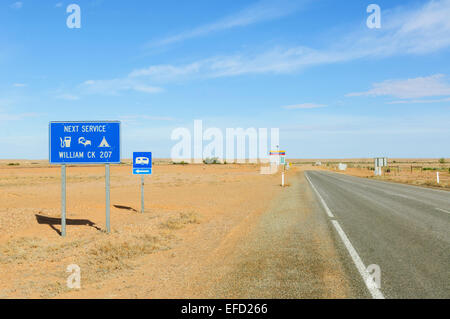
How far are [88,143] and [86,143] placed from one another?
57 millimetres

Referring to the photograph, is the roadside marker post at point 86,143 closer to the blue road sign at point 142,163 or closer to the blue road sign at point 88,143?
the blue road sign at point 88,143

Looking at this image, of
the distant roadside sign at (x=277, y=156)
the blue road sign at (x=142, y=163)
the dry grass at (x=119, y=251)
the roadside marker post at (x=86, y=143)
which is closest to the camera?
the dry grass at (x=119, y=251)

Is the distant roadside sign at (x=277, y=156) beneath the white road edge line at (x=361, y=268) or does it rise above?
above

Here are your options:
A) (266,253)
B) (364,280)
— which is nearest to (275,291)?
(364,280)

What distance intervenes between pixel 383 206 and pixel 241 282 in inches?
482

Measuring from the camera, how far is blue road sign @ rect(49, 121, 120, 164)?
1020cm

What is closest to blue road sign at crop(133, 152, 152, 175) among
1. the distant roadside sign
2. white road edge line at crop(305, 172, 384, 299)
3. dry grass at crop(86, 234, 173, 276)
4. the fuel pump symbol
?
the fuel pump symbol

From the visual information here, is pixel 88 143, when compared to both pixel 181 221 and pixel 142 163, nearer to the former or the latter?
pixel 181 221

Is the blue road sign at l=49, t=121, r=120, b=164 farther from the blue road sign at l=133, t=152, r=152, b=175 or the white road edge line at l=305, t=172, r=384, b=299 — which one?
the white road edge line at l=305, t=172, r=384, b=299

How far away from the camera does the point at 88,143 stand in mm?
10281

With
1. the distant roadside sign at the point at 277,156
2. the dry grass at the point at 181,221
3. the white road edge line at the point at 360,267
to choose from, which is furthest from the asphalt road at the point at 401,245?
the distant roadside sign at the point at 277,156

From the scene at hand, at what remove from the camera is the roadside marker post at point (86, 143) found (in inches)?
401

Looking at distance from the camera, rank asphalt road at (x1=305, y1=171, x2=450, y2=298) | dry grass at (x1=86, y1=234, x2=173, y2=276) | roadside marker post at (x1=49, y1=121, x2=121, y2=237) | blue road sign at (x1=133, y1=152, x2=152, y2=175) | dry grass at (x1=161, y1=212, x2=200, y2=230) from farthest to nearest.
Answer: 1. blue road sign at (x1=133, y1=152, x2=152, y2=175)
2. dry grass at (x1=161, y1=212, x2=200, y2=230)
3. roadside marker post at (x1=49, y1=121, x2=121, y2=237)
4. dry grass at (x1=86, y1=234, x2=173, y2=276)
5. asphalt road at (x1=305, y1=171, x2=450, y2=298)
